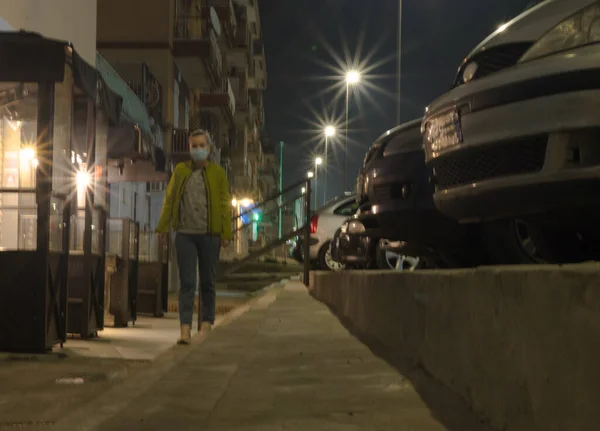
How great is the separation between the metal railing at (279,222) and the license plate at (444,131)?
6.60 m

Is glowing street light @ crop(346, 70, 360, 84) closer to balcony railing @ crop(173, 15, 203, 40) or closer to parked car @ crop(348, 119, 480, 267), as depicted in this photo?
balcony railing @ crop(173, 15, 203, 40)

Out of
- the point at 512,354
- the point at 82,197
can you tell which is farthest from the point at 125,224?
the point at 512,354

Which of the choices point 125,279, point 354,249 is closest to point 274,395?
point 354,249

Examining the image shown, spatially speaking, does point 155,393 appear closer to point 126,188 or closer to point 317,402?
point 317,402

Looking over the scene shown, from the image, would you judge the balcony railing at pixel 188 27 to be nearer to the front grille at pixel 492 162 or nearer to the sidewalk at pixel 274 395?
the sidewalk at pixel 274 395

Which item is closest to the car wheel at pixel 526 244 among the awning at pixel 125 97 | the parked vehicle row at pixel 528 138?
the parked vehicle row at pixel 528 138

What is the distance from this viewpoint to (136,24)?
887 inches

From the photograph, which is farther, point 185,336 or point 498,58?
point 185,336

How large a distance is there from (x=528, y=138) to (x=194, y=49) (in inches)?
822

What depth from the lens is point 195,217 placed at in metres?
6.18

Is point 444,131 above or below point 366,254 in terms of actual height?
above

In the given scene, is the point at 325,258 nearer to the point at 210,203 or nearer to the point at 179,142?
the point at 210,203

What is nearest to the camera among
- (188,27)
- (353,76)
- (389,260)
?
(389,260)

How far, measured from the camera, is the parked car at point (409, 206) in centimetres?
570
